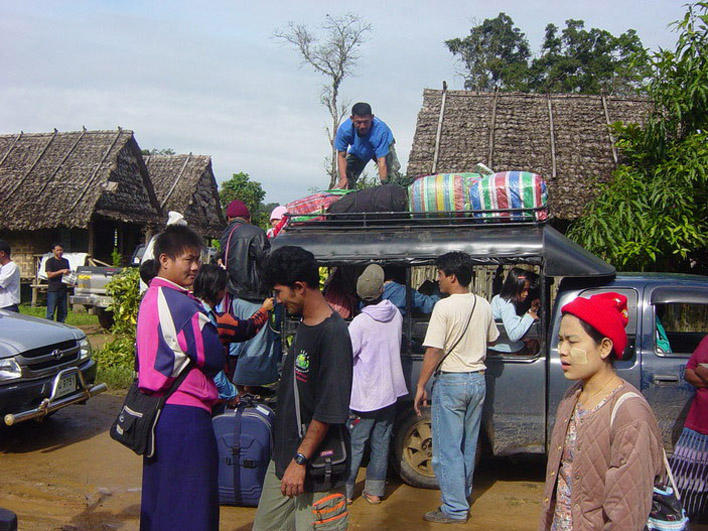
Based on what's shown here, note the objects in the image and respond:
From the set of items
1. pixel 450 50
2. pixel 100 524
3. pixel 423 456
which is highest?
pixel 450 50

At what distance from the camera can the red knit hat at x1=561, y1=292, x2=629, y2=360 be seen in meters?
2.45

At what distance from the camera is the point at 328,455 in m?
2.93

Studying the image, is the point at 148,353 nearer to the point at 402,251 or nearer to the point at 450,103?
the point at 402,251

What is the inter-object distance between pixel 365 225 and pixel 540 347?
1705 mm

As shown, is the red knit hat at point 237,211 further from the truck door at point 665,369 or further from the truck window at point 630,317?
the truck door at point 665,369

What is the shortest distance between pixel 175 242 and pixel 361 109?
A: 13.1 ft

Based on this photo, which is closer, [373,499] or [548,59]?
[373,499]

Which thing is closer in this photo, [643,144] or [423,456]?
[423,456]

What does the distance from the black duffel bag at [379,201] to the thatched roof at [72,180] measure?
58.5 ft

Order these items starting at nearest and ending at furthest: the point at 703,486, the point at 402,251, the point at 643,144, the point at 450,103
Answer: the point at 703,486 < the point at 402,251 < the point at 643,144 < the point at 450,103

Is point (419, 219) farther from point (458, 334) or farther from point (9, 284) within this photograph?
point (9, 284)

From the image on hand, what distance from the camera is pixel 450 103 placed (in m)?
14.8

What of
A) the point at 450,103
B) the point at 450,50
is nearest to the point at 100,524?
the point at 450,103

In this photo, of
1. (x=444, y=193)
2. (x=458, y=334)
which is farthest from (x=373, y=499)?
(x=444, y=193)
